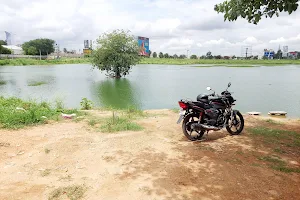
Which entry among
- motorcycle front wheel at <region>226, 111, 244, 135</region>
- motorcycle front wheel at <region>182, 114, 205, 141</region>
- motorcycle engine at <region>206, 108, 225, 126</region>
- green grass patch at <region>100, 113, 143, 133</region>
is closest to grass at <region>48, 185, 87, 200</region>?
green grass patch at <region>100, 113, 143, 133</region>

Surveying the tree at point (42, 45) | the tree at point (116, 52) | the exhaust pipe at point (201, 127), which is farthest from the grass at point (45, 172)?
the tree at point (42, 45)

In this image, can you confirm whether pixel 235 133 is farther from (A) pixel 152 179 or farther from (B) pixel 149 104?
(B) pixel 149 104

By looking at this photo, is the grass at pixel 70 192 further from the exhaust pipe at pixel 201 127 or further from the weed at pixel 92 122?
the weed at pixel 92 122

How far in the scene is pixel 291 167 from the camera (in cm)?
409

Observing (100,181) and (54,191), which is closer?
(54,191)

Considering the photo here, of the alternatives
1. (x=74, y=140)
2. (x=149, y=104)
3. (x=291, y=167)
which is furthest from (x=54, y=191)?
(x=149, y=104)

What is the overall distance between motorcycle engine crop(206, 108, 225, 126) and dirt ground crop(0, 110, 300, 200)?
0.38m

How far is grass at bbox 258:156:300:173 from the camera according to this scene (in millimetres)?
3953

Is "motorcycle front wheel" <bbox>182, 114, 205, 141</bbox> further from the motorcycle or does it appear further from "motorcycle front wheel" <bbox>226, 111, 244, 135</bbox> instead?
"motorcycle front wheel" <bbox>226, 111, 244, 135</bbox>

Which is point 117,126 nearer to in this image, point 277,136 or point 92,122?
point 92,122

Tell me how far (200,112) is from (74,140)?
2.80 meters

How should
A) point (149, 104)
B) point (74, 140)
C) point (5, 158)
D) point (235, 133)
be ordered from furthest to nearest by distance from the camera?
point (149, 104) → point (235, 133) → point (74, 140) → point (5, 158)

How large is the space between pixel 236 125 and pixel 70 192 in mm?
4238

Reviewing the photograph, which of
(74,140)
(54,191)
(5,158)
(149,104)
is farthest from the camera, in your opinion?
(149,104)
